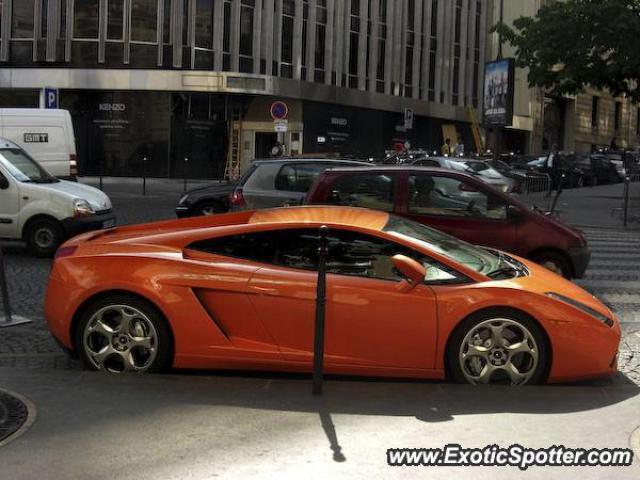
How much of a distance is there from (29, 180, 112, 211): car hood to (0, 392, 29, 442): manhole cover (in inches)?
282

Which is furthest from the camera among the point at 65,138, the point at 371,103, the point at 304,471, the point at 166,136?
the point at 371,103

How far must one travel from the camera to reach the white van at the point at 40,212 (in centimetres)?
1180

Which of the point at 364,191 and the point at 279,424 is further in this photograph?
the point at 364,191

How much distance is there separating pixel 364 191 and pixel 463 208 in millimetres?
1170

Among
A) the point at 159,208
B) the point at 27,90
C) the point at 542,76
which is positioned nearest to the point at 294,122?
the point at 27,90

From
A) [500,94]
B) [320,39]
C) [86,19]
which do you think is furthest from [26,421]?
[320,39]

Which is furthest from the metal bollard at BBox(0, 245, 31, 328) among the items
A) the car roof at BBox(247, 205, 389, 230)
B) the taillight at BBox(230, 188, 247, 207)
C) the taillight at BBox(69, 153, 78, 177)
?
the taillight at BBox(69, 153, 78, 177)

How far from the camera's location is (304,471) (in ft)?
13.2

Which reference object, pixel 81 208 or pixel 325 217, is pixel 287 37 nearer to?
pixel 81 208

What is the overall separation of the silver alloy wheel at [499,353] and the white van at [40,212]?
7.90 meters

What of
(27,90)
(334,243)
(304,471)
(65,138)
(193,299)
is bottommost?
(304,471)

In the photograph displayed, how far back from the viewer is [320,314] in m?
5.10

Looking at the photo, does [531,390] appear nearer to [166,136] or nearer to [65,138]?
[65,138]

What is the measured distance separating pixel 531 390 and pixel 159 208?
16435 mm
